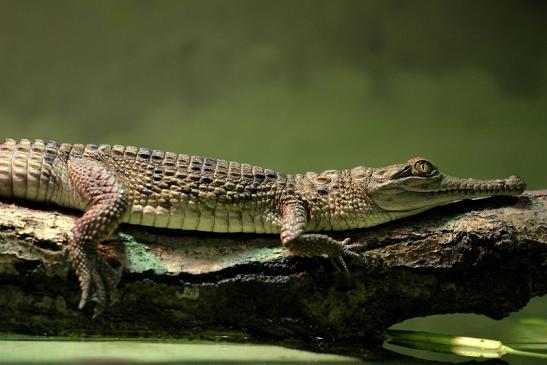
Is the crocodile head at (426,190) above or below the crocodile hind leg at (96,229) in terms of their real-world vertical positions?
above

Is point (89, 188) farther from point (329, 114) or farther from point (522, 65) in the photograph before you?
point (522, 65)

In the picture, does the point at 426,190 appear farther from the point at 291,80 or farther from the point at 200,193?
the point at 291,80

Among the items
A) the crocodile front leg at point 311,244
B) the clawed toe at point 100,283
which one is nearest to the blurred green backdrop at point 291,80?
the crocodile front leg at point 311,244

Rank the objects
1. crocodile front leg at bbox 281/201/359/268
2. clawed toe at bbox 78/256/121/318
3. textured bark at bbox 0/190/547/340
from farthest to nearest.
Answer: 1. crocodile front leg at bbox 281/201/359/268
2. textured bark at bbox 0/190/547/340
3. clawed toe at bbox 78/256/121/318

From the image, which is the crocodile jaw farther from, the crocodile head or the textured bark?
the textured bark

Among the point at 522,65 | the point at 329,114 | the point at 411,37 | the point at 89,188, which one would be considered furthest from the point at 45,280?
the point at 522,65

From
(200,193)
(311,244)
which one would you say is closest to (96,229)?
(200,193)

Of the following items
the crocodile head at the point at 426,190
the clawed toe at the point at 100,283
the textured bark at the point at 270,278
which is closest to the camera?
the clawed toe at the point at 100,283

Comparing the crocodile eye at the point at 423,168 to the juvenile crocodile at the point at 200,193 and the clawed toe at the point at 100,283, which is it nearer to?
the juvenile crocodile at the point at 200,193

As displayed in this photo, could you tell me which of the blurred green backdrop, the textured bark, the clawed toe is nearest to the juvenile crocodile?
the clawed toe
